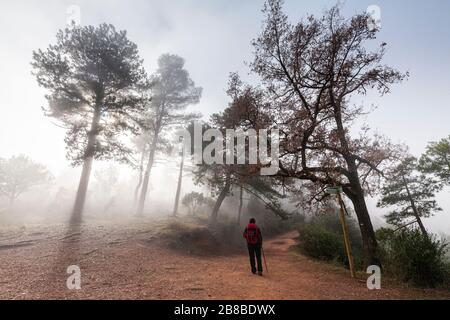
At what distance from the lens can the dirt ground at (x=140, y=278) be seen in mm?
5176

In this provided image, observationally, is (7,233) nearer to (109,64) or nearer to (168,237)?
(168,237)

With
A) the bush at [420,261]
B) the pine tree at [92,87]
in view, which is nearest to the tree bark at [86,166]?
the pine tree at [92,87]

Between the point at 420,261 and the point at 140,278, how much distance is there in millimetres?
8601

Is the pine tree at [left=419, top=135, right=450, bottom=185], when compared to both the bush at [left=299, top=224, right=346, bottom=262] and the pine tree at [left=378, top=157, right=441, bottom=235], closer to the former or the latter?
the pine tree at [left=378, top=157, right=441, bottom=235]

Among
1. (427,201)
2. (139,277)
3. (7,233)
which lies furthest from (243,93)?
(427,201)

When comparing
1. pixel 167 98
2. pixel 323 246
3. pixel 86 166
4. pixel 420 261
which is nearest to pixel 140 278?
pixel 420 261

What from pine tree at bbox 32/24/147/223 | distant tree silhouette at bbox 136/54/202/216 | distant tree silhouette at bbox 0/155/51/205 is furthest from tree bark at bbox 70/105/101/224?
distant tree silhouette at bbox 0/155/51/205

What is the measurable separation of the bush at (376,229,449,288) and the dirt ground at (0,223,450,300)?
0.61 meters

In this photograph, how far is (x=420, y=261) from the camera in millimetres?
6824

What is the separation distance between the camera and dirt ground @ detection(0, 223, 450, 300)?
17.0 ft

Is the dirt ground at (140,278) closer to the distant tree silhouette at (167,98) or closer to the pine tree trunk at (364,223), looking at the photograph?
the pine tree trunk at (364,223)

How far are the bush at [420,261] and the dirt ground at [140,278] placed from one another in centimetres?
61
